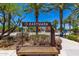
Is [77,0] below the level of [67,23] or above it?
above

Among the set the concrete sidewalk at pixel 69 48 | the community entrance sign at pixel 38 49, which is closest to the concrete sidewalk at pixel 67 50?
the concrete sidewalk at pixel 69 48

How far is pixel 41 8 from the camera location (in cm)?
421

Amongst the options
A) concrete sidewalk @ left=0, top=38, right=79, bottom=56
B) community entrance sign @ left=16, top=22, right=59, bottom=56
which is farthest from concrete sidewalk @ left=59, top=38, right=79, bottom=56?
community entrance sign @ left=16, top=22, right=59, bottom=56

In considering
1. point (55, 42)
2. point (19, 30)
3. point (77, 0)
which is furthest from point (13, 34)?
point (77, 0)

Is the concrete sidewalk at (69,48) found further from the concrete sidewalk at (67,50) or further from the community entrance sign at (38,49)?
the community entrance sign at (38,49)

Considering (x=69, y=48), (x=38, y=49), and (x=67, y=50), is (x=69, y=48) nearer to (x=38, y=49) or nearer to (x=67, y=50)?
(x=67, y=50)

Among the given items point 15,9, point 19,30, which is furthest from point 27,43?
point 15,9

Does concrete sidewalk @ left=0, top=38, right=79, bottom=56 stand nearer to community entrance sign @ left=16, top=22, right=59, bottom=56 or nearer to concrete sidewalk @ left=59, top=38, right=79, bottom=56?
concrete sidewalk @ left=59, top=38, right=79, bottom=56

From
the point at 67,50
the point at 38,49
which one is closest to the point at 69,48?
the point at 67,50

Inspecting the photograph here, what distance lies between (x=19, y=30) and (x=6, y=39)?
247mm

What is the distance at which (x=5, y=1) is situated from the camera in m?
4.13

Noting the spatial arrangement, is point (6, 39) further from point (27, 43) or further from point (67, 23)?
point (67, 23)

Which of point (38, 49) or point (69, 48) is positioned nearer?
point (38, 49)

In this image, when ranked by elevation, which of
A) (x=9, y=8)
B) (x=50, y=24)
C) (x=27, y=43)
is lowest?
(x=27, y=43)
